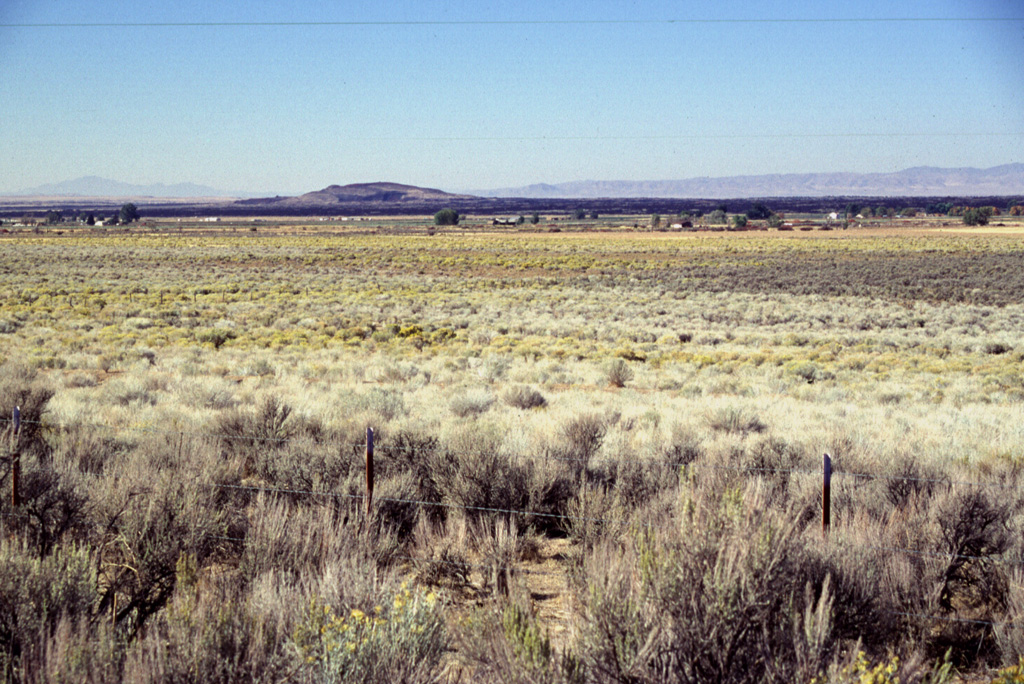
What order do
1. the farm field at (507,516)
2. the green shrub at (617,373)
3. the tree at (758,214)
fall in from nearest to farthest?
1. the farm field at (507,516)
2. the green shrub at (617,373)
3. the tree at (758,214)

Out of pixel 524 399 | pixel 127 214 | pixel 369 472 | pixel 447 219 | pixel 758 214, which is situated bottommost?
pixel 524 399

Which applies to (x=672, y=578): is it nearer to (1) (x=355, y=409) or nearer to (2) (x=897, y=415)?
(1) (x=355, y=409)

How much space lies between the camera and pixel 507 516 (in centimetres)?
777

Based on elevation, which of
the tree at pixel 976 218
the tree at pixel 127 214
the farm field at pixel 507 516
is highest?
the tree at pixel 127 214

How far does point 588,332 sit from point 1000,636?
24.0m

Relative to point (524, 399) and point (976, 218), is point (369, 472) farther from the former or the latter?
point (976, 218)

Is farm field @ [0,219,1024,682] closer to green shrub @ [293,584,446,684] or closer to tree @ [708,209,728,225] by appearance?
green shrub @ [293,584,446,684]

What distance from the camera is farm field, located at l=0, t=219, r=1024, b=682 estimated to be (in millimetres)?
4027

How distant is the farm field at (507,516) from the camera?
4027 millimetres

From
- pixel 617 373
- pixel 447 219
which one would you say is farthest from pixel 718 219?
pixel 617 373

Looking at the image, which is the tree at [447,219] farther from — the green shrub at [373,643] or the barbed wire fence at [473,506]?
the green shrub at [373,643]

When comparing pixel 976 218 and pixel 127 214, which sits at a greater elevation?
pixel 127 214

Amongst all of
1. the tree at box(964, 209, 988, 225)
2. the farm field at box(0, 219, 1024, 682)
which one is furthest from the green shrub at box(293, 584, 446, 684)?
the tree at box(964, 209, 988, 225)

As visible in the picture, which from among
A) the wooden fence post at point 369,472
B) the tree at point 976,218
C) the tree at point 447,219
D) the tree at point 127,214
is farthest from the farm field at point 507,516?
the tree at point 127,214
